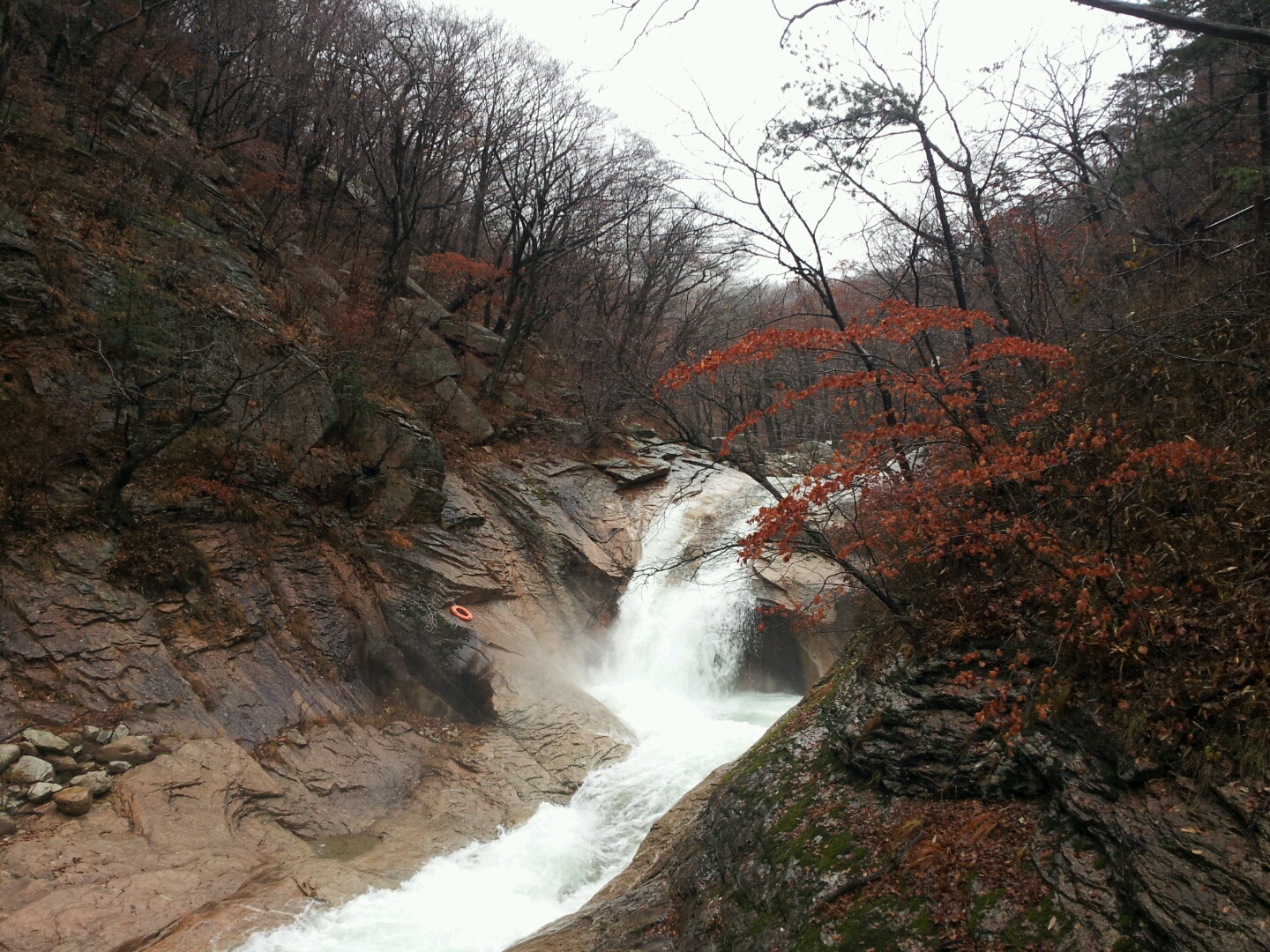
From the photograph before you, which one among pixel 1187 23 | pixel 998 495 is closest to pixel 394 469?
pixel 998 495

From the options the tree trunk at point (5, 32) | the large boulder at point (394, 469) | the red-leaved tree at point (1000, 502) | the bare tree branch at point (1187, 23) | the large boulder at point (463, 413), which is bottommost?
the red-leaved tree at point (1000, 502)

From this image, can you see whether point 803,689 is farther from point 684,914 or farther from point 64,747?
point 64,747

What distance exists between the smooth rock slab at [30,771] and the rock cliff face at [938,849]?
5043 mm

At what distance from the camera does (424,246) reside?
904 inches

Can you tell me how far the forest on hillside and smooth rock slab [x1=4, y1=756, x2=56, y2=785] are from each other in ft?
10.2

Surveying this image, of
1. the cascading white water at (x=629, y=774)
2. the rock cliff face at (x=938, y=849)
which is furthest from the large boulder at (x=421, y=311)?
the rock cliff face at (x=938, y=849)

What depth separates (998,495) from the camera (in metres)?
6.48

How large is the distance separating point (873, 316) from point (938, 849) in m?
6.64

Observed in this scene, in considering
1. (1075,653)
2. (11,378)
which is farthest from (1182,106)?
(11,378)

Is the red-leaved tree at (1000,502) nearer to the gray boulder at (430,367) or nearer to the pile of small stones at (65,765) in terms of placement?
the pile of small stones at (65,765)

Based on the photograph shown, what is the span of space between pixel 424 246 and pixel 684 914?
21.7 metres

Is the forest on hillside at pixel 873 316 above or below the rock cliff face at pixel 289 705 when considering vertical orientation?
above

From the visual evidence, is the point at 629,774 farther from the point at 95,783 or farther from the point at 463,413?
the point at 463,413

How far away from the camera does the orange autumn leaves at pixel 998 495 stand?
4.94 meters
